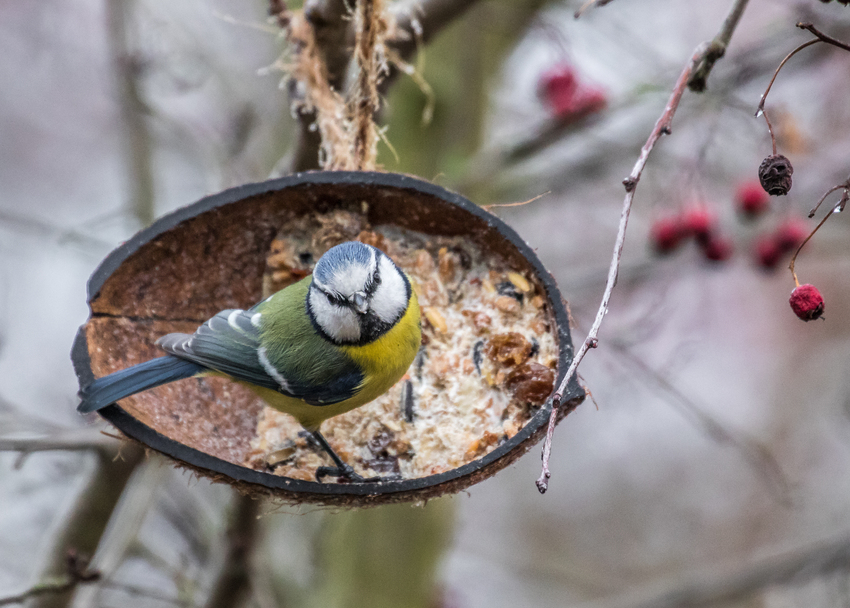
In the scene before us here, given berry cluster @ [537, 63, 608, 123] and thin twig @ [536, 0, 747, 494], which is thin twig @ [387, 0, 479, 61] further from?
berry cluster @ [537, 63, 608, 123]

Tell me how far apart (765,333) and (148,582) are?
5392 mm

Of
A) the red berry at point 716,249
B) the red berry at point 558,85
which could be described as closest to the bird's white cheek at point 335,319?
the red berry at point 716,249

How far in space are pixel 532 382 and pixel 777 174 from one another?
0.82 meters

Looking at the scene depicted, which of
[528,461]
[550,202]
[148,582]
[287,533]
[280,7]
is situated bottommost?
[148,582]

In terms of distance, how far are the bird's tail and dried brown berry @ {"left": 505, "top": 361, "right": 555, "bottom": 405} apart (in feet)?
2.81

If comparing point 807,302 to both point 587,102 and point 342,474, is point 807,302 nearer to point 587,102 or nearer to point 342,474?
point 342,474

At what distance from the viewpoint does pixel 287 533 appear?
16.5ft

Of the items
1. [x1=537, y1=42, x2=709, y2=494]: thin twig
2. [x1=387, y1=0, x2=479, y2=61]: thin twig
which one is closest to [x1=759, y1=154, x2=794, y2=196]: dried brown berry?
[x1=537, y1=42, x2=709, y2=494]: thin twig

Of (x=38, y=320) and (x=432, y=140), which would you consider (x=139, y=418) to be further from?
(x=38, y=320)

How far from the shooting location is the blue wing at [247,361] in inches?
77.6

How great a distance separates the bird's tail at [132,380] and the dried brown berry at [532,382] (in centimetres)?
86

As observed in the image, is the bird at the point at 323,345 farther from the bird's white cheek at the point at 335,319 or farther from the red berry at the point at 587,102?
the red berry at the point at 587,102

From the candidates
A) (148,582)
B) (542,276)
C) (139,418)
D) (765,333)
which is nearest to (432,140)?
(542,276)

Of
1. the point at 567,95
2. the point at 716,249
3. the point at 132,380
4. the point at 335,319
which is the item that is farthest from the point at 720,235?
the point at 132,380
